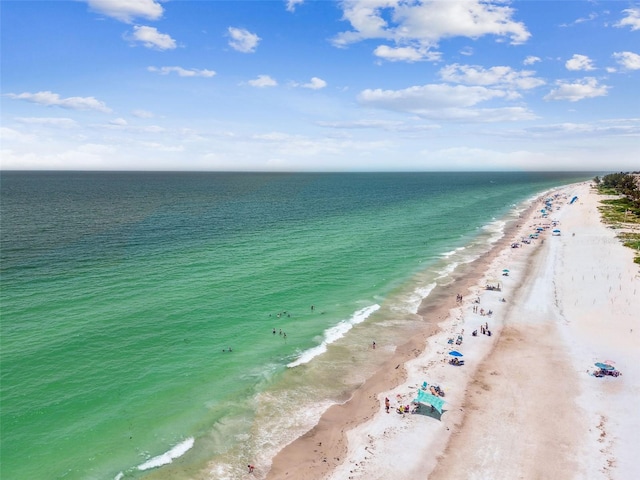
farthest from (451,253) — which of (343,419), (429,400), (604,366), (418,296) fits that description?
(343,419)

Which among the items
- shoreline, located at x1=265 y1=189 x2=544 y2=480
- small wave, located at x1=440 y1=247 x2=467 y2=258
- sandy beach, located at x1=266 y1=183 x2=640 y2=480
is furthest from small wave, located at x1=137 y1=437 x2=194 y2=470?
small wave, located at x1=440 y1=247 x2=467 y2=258

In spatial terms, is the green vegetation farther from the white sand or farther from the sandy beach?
the sandy beach

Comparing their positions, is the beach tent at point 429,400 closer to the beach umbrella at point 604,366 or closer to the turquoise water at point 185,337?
the turquoise water at point 185,337

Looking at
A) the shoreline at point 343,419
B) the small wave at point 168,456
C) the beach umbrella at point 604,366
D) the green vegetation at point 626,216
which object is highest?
the green vegetation at point 626,216

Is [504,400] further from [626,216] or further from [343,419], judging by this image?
[626,216]

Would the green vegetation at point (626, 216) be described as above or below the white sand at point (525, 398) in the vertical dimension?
above

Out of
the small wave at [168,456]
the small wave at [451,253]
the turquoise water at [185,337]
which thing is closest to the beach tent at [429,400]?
the turquoise water at [185,337]
